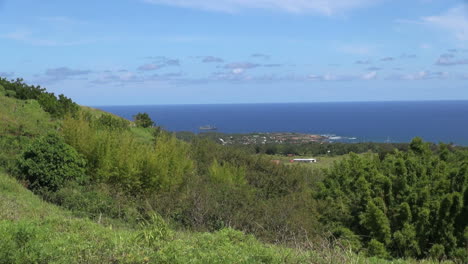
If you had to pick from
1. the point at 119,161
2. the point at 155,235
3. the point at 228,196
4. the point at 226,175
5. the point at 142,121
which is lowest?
the point at 226,175

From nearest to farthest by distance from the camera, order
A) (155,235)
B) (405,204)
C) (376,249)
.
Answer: (155,235), (376,249), (405,204)

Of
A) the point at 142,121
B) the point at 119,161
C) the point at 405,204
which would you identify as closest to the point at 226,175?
the point at 119,161

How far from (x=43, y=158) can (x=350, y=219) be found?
11555 mm

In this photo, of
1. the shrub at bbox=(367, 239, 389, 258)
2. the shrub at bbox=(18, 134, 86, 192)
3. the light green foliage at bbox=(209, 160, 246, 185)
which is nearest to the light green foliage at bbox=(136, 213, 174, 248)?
the shrub at bbox=(367, 239, 389, 258)

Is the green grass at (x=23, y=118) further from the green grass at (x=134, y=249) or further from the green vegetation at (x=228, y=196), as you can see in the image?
the green grass at (x=134, y=249)

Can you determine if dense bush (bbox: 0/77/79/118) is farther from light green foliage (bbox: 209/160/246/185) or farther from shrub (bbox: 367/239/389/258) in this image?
shrub (bbox: 367/239/389/258)

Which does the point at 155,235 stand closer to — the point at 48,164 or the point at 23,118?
the point at 48,164

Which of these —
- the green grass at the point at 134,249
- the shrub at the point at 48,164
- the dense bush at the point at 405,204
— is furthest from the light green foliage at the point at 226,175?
the green grass at the point at 134,249

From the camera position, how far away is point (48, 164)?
1695 centimetres

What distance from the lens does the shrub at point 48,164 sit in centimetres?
1686

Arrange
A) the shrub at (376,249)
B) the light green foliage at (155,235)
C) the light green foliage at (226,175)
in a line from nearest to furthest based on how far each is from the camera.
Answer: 1. the light green foliage at (155,235)
2. the shrub at (376,249)
3. the light green foliage at (226,175)

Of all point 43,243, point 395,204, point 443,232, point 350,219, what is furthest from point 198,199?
point 43,243

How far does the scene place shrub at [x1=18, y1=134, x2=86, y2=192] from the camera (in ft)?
55.3

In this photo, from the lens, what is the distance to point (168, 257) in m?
5.23
